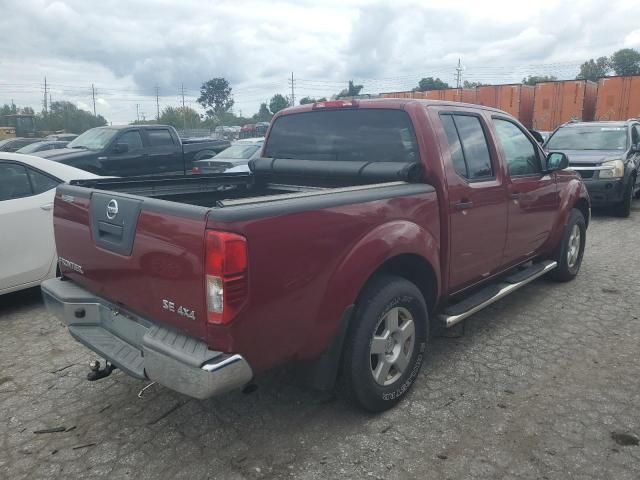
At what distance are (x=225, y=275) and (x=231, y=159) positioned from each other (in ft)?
33.3

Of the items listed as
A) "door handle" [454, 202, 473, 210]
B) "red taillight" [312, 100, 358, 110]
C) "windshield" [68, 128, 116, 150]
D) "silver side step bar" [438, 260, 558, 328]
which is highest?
"red taillight" [312, 100, 358, 110]

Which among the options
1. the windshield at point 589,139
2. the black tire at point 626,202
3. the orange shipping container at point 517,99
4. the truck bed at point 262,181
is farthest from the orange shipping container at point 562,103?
the truck bed at point 262,181

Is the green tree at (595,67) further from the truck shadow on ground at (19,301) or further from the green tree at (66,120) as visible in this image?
the truck shadow on ground at (19,301)

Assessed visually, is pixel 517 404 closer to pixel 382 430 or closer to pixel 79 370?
pixel 382 430

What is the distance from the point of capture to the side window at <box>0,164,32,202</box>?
483 cm

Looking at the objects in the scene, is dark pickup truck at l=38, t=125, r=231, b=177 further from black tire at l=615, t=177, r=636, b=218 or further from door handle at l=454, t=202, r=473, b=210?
black tire at l=615, t=177, r=636, b=218

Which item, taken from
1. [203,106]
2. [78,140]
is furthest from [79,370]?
[203,106]

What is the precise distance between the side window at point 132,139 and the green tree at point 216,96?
9095 cm

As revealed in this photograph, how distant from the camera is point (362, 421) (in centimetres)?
310

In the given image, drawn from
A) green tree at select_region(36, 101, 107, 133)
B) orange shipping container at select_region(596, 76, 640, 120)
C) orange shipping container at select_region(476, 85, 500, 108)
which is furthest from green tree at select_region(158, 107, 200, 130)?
orange shipping container at select_region(596, 76, 640, 120)

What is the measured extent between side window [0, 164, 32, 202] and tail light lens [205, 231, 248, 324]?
11.5 feet

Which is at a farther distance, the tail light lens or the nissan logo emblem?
the nissan logo emblem

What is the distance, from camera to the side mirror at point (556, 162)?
15.9 feet

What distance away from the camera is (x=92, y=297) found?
10.2 ft
